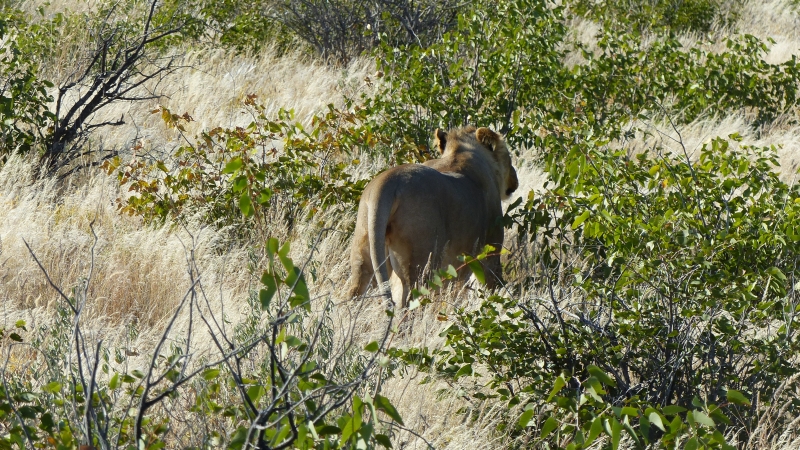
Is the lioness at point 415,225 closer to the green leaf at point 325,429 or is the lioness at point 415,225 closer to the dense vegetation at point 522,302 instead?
the dense vegetation at point 522,302

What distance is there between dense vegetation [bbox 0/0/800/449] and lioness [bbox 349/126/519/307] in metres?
0.34

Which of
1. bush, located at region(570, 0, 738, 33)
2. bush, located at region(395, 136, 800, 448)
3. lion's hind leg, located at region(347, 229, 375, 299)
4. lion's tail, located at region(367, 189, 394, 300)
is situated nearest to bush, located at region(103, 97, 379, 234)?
lion's hind leg, located at region(347, 229, 375, 299)

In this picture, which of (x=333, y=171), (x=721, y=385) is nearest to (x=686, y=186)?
(x=721, y=385)

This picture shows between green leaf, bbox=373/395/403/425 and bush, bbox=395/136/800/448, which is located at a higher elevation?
green leaf, bbox=373/395/403/425

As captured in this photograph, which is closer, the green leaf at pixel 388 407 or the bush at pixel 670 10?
the green leaf at pixel 388 407

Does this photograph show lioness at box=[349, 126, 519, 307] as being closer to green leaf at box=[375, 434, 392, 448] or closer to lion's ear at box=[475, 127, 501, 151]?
lion's ear at box=[475, 127, 501, 151]

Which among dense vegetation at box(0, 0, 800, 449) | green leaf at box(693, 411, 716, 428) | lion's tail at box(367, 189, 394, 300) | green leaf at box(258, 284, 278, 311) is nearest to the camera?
green leaf at box(258, 284, 278, 311)

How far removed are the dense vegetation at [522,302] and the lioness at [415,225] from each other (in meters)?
0.34

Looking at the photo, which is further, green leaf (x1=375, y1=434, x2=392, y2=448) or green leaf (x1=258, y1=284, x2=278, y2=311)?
green leaf (x1=375, y1=434, x2=392, y2=448)

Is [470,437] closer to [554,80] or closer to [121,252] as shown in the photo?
[121,252]

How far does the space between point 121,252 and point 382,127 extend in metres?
2.59

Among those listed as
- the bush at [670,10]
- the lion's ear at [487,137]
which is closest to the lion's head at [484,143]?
the lion's ear at [487,137]

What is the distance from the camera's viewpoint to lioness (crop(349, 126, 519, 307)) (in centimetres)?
525

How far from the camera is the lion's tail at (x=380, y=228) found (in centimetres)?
509
